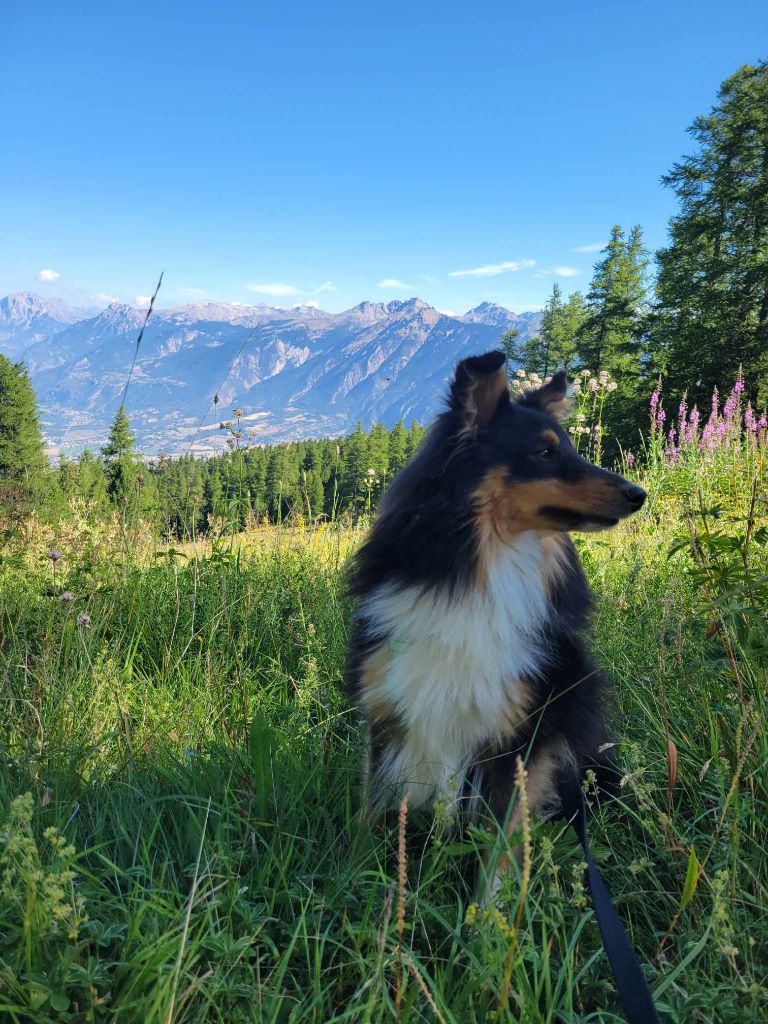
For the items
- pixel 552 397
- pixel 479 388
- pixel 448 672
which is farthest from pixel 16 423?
pixel 448 672

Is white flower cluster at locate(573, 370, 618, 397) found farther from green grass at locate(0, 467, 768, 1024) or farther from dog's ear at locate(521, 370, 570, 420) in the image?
dog's ear at locate(521, 370, 570, 420)

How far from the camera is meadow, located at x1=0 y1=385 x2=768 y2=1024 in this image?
130 centimetres

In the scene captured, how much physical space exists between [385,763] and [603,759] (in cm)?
84

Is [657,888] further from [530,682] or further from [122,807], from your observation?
[122,807]

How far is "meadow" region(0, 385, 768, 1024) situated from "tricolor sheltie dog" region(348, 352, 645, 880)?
8.7 inches

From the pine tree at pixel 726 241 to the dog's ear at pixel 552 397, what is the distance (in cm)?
2338

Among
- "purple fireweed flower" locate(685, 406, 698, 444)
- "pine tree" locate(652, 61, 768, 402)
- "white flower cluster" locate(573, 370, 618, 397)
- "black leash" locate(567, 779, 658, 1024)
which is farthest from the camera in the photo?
"pine tree" locate(652, 61, 768, 402)

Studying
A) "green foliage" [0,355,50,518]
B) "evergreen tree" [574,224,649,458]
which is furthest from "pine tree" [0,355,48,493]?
"evergreen tree" [574,224,649,458]

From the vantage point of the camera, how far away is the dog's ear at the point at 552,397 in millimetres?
2629

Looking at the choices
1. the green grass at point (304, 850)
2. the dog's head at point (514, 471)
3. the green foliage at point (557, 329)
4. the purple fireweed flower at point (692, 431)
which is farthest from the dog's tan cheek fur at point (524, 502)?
the green foliage at point (557, 329)

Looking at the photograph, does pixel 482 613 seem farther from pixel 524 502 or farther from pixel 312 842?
pixel 312 842

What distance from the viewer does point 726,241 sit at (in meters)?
24.8

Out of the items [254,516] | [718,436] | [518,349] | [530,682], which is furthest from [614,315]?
[530,682]

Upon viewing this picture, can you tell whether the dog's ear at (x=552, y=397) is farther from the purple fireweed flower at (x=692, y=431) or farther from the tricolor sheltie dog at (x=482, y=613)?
the purple fireweed flower at (x=692, y=431)
